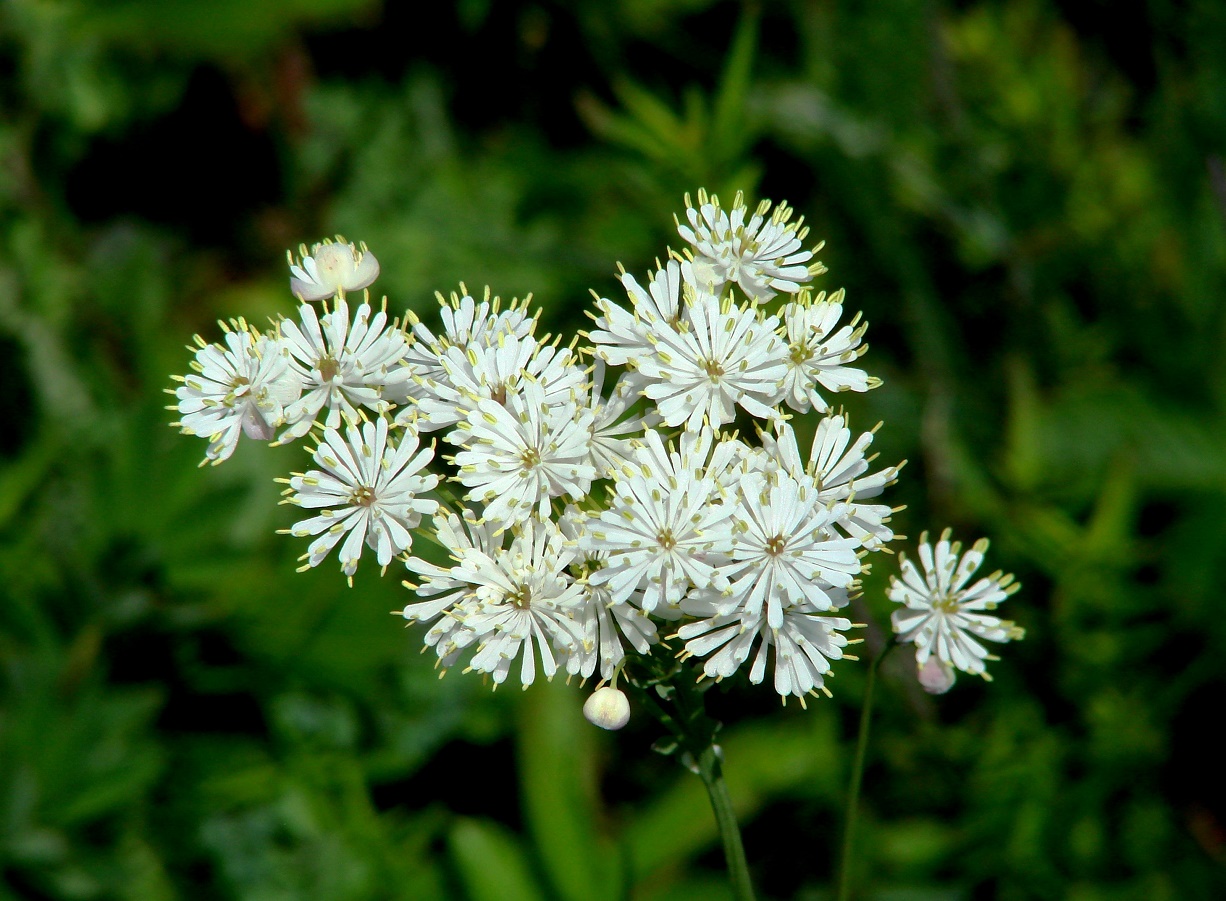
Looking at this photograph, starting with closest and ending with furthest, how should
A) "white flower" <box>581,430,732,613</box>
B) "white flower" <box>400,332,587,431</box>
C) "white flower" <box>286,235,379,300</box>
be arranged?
"white flower" <box>581,430,732,613</box>, "white flower" <box>400,332,587,431</box>, "white flower" <box>286,235,379,300</box>

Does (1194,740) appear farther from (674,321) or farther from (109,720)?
(109,720)

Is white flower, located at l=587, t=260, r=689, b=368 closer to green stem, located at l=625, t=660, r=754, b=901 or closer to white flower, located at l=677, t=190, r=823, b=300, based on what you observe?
white flower, located at l=677, t=190, r=823, b=300

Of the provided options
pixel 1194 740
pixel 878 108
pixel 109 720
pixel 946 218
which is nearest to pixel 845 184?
pixel 878 108

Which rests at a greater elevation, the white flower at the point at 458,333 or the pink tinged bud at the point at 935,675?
the white flower at the point at 458,333

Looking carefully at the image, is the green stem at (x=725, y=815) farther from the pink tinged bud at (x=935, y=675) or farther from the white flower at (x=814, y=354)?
the white flower at (x=814, y=354)

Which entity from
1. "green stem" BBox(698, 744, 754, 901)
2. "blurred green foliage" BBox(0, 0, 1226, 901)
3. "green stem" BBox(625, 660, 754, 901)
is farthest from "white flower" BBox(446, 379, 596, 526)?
"blurred green foliage" BBox(0, 0, 1226, 901)

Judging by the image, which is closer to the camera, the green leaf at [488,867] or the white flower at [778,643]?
the white flower at [778,643]

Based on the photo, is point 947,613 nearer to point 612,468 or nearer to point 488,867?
point 612,468

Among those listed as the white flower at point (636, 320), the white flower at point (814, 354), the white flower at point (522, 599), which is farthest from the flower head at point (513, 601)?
the white flower at point (814, 354)

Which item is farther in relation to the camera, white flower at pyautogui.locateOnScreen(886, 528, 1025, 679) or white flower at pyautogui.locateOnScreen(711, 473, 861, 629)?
white flower at pyautogui.locateOnScreen(886, 528, 1025, 679)
